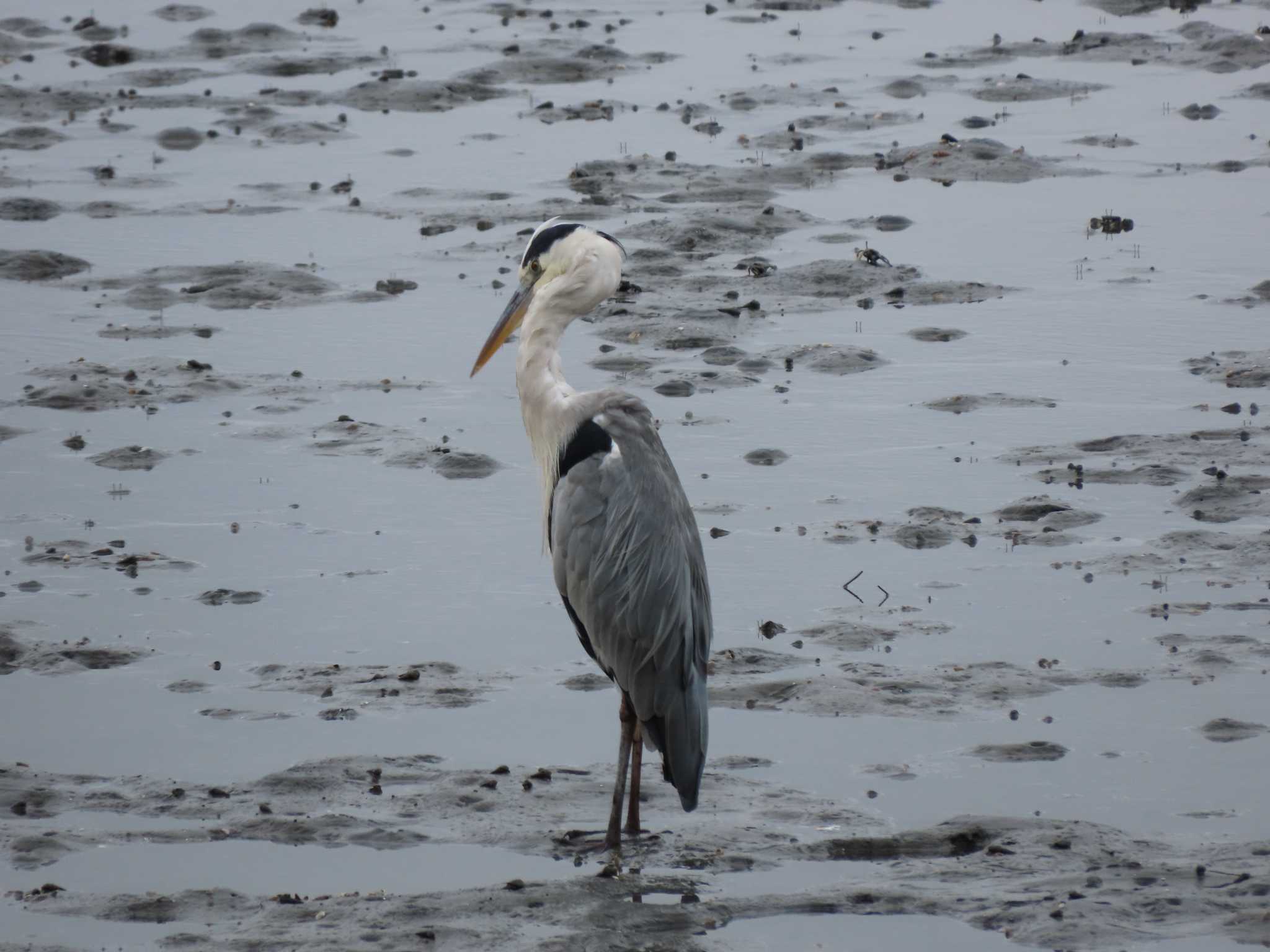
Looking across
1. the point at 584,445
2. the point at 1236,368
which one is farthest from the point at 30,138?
the point at 584,445

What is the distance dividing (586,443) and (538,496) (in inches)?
109

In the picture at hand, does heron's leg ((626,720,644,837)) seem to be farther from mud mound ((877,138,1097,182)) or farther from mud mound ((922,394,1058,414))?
mud mound ((877,138,1097,182))

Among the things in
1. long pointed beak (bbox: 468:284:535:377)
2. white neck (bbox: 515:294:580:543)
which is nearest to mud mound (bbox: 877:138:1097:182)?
long pointed beak (bbox: 468:284:535:377)

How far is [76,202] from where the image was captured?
48.0 ft

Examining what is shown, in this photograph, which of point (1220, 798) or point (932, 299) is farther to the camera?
point (932, 299)

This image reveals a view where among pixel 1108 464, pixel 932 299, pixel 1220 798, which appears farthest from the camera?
pixel 932 299

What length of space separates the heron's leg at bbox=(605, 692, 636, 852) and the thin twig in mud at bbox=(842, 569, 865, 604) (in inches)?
70.1

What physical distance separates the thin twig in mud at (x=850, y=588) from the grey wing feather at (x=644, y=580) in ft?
5.47

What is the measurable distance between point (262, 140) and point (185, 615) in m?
9.77

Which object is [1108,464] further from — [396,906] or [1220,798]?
[396,906]

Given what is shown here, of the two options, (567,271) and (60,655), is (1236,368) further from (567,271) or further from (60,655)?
(60,655)

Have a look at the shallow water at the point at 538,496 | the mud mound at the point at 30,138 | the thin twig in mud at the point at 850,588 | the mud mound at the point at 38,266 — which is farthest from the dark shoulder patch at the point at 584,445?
the mud mound at the point at 30,138

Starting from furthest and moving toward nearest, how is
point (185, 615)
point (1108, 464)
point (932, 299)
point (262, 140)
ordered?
1. point (262, 140)
2. point (932, 299)
3. point (1108, 464)
4. point (185, 615)

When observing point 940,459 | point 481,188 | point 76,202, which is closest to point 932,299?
point 940,459
